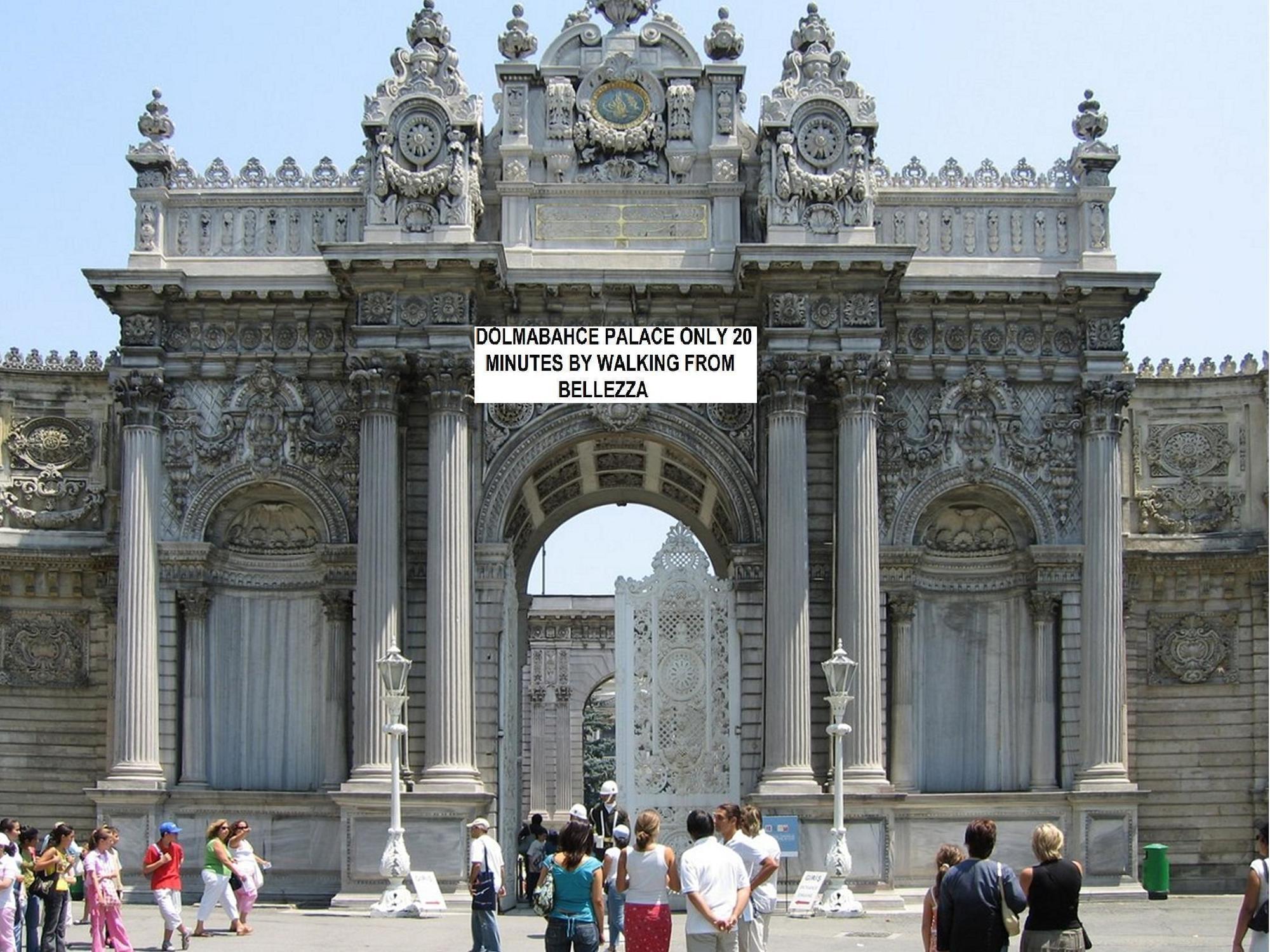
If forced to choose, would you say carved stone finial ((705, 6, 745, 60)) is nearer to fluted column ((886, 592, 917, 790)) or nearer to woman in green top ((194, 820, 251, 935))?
fluted column ((886, 592, 917, 790))

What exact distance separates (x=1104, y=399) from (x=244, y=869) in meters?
17.2

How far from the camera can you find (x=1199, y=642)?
1647 inches

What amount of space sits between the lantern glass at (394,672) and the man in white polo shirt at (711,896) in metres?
16.3

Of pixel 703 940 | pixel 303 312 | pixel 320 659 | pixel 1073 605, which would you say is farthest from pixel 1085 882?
pixel 703 940

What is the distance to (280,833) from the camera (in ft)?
126

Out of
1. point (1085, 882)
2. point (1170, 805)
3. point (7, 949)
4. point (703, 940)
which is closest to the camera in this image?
point (703, 940)

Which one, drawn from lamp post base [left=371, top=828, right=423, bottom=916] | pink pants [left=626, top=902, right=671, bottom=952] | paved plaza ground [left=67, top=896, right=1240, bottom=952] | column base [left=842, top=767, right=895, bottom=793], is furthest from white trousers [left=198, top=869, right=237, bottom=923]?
pink pants [left=626, top=902, right=671, bottom=952]

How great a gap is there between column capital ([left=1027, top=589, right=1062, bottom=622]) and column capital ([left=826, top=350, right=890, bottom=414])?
4.58m

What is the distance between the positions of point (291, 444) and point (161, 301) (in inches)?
136

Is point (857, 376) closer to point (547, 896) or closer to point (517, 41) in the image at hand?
point (517, 41)

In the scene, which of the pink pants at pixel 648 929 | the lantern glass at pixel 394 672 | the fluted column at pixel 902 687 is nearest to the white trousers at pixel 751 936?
the pink pants at pixel 648 929

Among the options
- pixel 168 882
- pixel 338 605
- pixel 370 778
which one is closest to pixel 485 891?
pixel 168 882

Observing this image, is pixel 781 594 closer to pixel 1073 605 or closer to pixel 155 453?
pixel 1073 605

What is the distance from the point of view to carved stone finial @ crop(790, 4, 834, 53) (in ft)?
130
